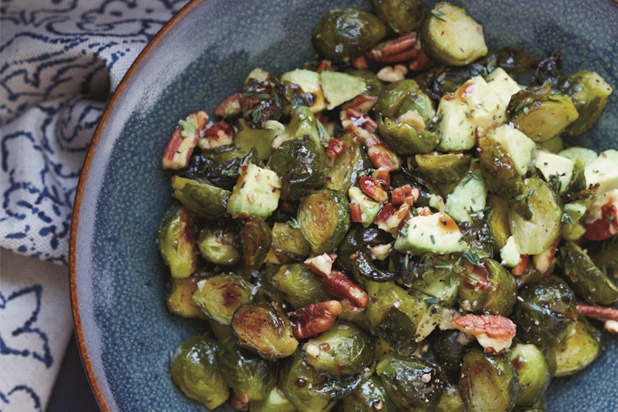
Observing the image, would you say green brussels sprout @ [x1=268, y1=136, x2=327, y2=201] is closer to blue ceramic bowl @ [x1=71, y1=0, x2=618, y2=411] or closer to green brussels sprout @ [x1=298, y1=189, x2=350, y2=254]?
green brussels sprout @ [x1=298, y1=189, x2=350, y2=254]

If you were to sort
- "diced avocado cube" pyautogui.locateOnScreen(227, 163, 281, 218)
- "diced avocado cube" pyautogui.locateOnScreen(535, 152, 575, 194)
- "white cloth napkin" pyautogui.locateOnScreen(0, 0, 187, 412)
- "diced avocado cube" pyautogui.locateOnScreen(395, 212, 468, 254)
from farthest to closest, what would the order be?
"white cloth napkin" pyautogui.locateOnScreen(0, 0, 187, 412)
"diced avocado cube" pyautogui.locateOnScreen(535, 152, 575, 194)
"diced avocado cube" pyautogui.locateOnScreen(227, 163, 281, 218)
"diced avocado cube" pyautogui.locateOnScreen(395, 212, 468, 254)

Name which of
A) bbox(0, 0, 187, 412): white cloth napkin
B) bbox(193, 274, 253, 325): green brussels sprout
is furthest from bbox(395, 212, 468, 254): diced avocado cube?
bbox(0, 0, 187, 412): white cloth napkin

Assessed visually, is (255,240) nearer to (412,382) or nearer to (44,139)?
(412,382)

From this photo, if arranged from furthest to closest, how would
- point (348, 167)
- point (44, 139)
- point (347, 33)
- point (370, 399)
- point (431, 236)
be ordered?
point (44, 139)
point (347, 33)
point (348, 167)
point (370, 399)
point (431, 236)

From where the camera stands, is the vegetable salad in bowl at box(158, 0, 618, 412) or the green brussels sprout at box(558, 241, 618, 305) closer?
the vegetable salad in bowl at box(158, 0, 618, 412)

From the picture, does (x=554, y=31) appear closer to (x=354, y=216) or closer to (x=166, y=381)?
(x=354, y=216)

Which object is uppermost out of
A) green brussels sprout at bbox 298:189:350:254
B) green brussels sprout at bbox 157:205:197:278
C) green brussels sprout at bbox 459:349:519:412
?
green brussels sprout at bbox 298:189:350:254

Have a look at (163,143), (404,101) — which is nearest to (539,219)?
(404,101)
